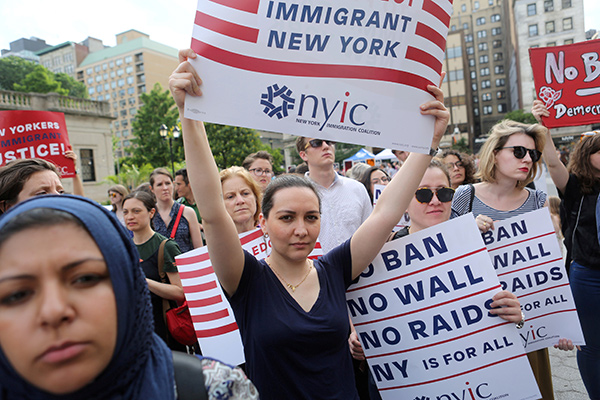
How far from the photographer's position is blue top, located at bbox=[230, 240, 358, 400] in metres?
1.77

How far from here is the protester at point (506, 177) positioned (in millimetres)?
3061

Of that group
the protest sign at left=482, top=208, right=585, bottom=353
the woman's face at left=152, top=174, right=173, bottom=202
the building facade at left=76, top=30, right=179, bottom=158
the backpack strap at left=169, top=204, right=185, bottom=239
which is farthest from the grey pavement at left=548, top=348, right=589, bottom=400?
the building facade at left=76, top=30, right=179, bottom=158

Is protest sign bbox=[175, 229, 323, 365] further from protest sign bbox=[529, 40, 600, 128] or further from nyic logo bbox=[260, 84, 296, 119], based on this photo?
protest sign bbox=[529, 40, 600, 128]

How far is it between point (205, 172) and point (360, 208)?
245 centimetres

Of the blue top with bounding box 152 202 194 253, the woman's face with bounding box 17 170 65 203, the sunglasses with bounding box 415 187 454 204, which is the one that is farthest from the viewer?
the blue top with bounding box 152 202 194 253

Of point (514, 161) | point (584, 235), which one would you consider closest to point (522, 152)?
point (514, 161)

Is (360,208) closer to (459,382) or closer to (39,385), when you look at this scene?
(459,382)

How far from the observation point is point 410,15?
6.72 feet

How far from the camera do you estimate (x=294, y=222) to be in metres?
2.01

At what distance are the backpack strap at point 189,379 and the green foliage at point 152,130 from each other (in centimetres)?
4162

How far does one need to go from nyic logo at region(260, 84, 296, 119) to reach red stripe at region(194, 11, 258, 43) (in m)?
0.24

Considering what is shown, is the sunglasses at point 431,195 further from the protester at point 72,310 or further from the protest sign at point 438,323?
the protester at point 72,310

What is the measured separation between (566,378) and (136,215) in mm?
4436

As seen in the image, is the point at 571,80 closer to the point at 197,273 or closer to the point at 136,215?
the point at 197,273
